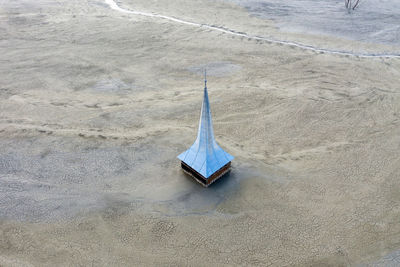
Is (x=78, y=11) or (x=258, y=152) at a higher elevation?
(x=78, y=11)

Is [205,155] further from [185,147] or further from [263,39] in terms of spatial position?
[263,39]

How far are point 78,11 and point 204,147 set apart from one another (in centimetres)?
2992

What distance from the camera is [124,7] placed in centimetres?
3591

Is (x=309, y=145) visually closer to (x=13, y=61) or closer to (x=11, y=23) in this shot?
(x=13, y=61)

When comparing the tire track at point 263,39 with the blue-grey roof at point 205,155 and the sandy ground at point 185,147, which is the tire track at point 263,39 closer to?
the sandy ground at point 185,147

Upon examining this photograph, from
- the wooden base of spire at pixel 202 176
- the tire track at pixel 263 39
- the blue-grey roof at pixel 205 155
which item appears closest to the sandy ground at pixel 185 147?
the wooden base of spire at pixel 202 176

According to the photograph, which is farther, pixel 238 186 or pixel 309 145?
pixel 309 145

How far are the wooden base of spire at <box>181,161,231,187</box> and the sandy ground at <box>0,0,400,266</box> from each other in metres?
0.33

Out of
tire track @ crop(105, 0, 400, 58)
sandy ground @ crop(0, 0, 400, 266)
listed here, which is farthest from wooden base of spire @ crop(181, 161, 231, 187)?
tire track @ crop(105, 0, 400, 58)

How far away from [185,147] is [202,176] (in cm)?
308

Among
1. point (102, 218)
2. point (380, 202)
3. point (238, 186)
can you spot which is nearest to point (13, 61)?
point (102, 218)

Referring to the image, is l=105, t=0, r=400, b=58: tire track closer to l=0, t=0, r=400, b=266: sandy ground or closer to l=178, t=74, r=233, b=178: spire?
l=0, t=0, r=400, b=266: sandy ground

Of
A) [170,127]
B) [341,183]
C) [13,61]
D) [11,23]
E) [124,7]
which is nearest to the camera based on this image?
[341,183]

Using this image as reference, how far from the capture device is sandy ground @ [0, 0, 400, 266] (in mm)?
10805
